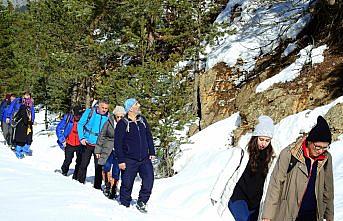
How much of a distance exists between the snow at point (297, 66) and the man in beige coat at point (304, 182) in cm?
797

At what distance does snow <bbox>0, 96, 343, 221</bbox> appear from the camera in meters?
6.55

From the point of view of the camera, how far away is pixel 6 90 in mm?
32781

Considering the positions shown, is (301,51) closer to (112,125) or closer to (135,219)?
(112,125)

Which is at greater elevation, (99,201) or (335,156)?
(335,156)

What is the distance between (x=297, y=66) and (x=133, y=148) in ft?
20.4

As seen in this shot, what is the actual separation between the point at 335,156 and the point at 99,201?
4246 millimetres

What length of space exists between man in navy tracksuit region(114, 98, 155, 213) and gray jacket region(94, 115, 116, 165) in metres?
1.30

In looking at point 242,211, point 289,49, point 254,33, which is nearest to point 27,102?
point 289,49

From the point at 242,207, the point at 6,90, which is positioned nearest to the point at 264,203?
the point at 242,207

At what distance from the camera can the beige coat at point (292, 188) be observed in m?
3.83

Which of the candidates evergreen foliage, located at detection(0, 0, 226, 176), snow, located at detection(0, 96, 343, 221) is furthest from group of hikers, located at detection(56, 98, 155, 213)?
evergreen foliage, located at detection(0, 0, 226, 176)

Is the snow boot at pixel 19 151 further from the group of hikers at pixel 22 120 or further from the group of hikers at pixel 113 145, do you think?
the group of hikers at pixel 113 145

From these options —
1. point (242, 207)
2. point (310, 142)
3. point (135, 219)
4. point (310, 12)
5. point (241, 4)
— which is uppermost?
point (241, 4)

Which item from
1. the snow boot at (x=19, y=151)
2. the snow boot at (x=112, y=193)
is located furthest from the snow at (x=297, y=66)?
the snow boot at (x=19, y=151)
